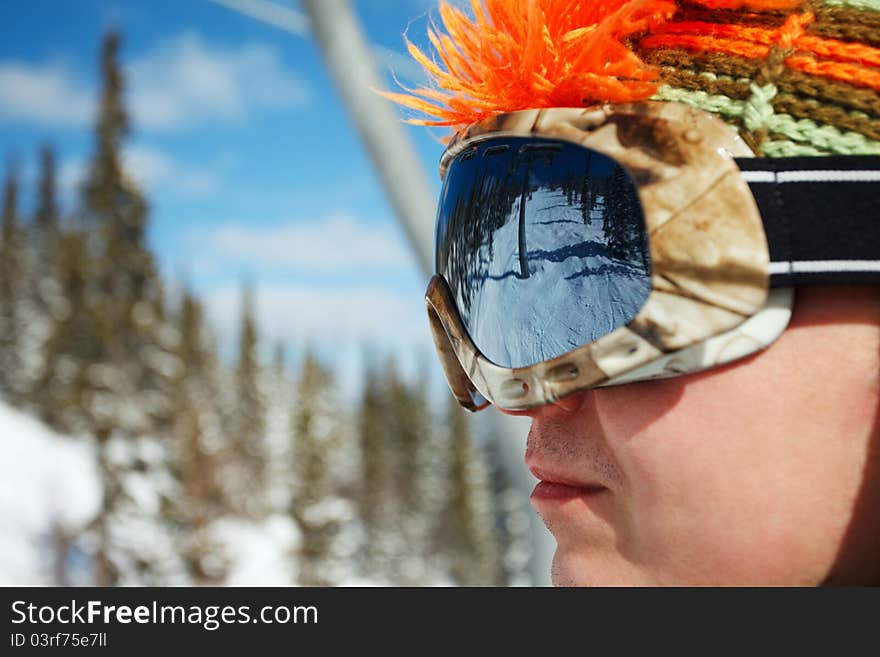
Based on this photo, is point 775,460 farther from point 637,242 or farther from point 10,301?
point 10,301

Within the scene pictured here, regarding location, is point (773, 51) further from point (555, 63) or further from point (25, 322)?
point (25, 322)

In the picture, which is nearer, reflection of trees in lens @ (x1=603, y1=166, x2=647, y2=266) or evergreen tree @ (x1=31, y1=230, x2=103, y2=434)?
reflection of trees in lens @ (x1=603, y1=166, x2=647, y2=266)

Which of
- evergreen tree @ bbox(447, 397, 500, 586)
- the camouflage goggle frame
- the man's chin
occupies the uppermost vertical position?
evergreen tree @ bbox(447, 397, 500, 586)

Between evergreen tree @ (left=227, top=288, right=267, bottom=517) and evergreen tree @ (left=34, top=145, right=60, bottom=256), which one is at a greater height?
evergreen tree @ (left=34, top=145, right=60, bottom=256)

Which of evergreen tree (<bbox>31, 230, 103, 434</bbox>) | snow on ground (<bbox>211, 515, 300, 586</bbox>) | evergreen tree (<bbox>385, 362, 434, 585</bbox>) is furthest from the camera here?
evergreen tree (<bbox>385, 362, 434, 585</bbox>)

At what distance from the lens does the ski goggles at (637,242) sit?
38.9 inches

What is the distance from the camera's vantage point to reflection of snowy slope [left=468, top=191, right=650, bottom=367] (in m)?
1.11

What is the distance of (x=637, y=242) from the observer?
1.08 metres

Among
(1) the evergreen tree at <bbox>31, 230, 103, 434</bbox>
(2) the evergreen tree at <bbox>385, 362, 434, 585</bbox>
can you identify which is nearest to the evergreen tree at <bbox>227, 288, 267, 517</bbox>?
Result: (2) the evergreen tree at <bbox>385, 362, 434, 585</bbox>

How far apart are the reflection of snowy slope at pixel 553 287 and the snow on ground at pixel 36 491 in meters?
51.6

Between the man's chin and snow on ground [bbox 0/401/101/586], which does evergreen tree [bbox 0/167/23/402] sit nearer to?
snow on ground [bbox 0/401/101/586]

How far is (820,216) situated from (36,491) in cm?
6249

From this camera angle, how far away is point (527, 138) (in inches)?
47.5
